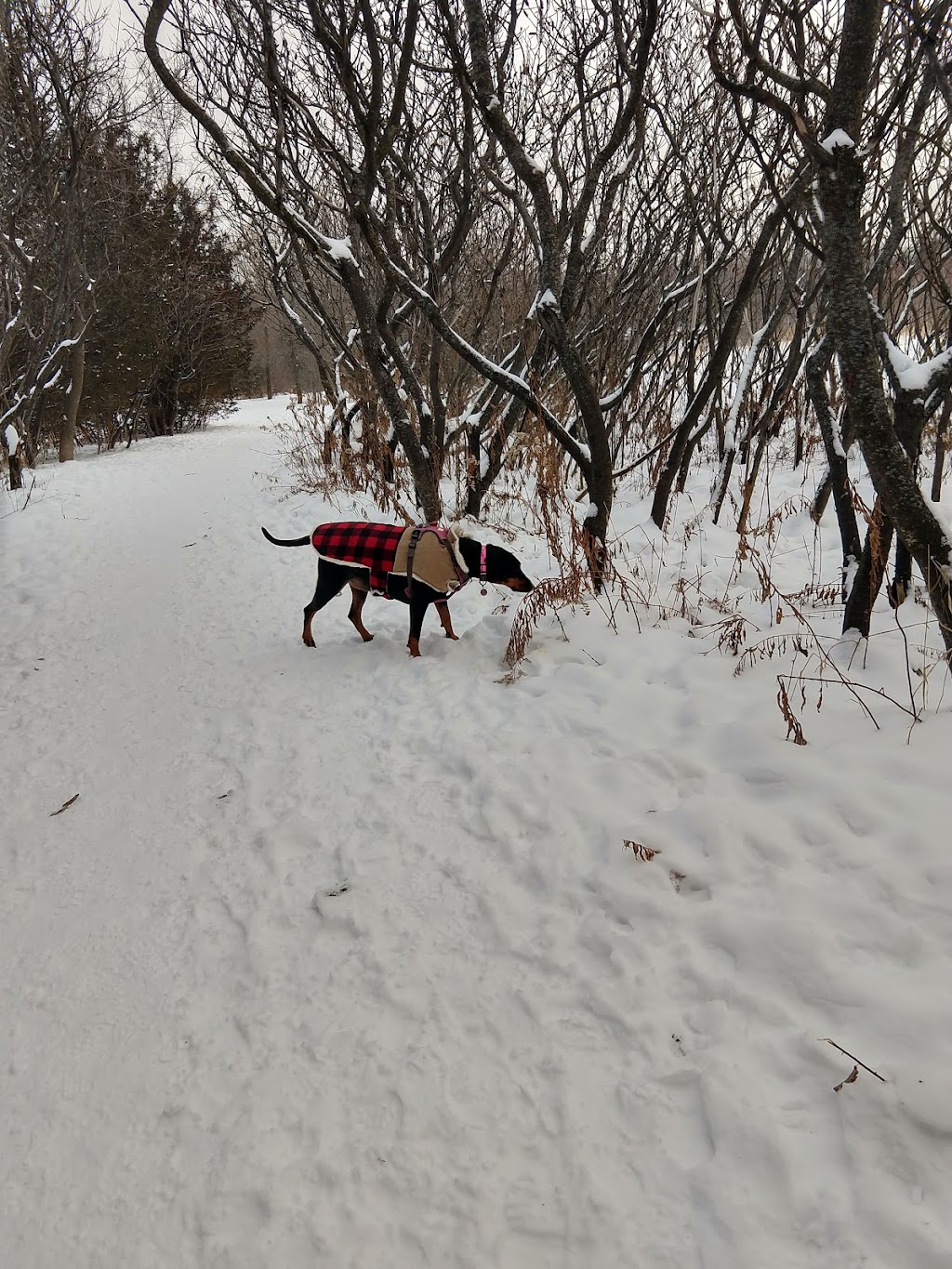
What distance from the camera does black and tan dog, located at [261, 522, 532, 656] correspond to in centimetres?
323

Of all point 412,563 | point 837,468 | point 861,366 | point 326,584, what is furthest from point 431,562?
point 837,468

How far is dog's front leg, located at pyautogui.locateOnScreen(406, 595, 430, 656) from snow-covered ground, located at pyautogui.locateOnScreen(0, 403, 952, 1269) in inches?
10.7

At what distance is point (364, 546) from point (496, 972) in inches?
88.4

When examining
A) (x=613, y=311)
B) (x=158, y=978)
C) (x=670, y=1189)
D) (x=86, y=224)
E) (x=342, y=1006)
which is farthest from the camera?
(x=86, y=224)

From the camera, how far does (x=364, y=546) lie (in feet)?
11.0

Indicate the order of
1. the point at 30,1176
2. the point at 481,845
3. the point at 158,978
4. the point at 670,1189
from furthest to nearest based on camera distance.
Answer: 1. the point at 481,845
2. the point at 158,978
3. the point at 30,1176
4. the point at 670,1189

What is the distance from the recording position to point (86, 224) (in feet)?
32.8

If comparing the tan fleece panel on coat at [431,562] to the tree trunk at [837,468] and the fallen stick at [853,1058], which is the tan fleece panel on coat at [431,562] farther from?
the fallen stick at [853,1058]

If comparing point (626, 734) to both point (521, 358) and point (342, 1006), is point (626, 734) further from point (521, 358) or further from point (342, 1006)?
point (521, 358)

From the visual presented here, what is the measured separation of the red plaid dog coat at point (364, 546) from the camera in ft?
10.9

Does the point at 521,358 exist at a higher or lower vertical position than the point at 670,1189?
higher

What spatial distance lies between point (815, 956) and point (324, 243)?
4.98 metres

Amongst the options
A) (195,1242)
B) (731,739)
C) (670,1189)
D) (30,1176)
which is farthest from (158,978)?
(731,739)

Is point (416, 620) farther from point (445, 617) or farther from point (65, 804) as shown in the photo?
point (65, 804)
